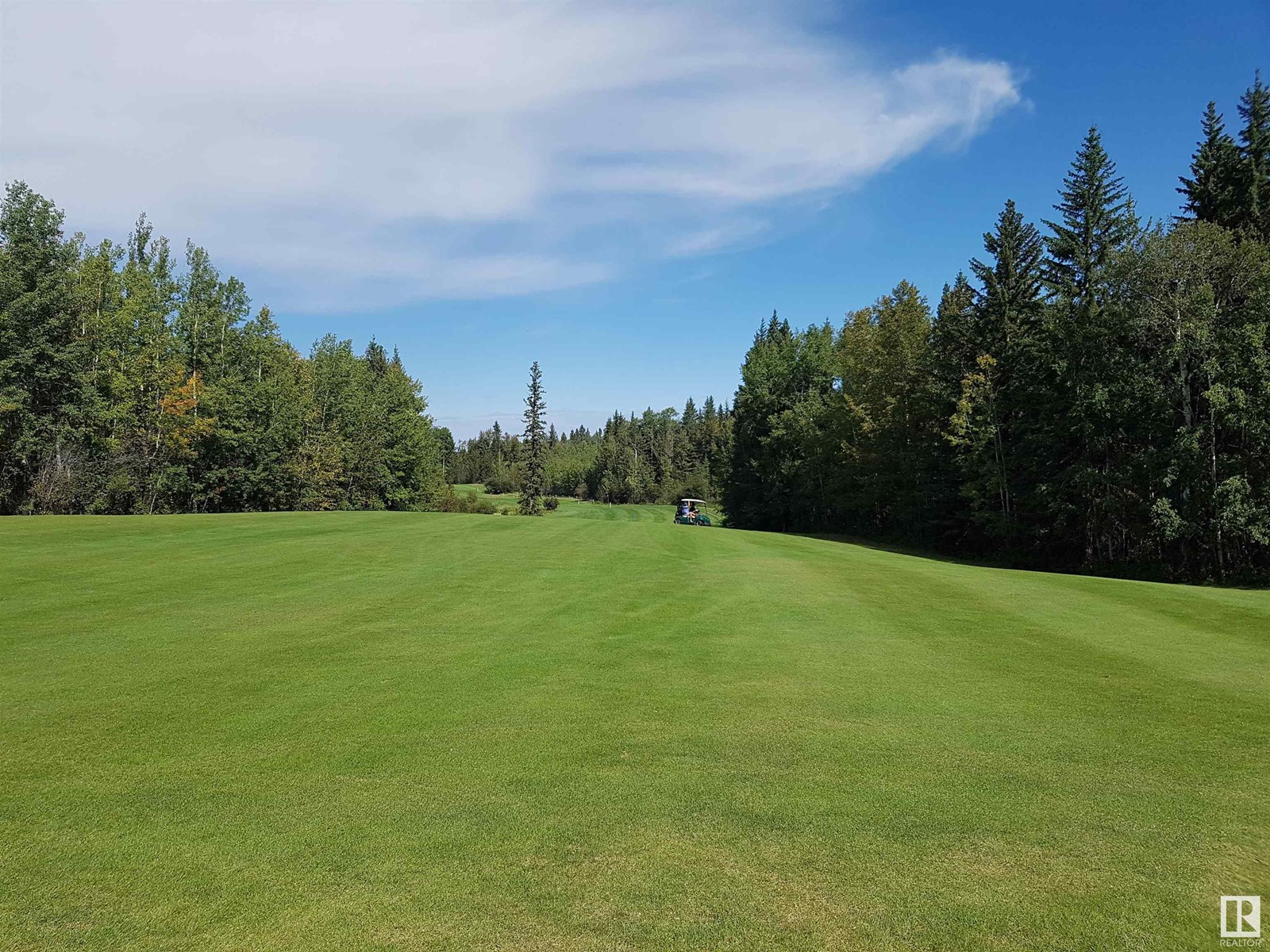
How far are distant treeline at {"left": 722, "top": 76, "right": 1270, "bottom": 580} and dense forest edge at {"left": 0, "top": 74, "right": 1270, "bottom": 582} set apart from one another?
13cm

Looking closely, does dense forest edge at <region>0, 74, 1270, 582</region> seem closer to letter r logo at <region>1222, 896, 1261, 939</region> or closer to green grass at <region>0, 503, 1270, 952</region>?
green grass at <region>0, 503, 1270, 952</region>

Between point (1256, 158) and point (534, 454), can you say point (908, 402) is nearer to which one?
point (1256, 158)

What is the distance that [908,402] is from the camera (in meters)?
46.2

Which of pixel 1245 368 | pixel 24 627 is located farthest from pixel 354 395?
pixel 1245 368

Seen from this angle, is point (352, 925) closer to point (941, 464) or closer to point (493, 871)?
point (493, 871)

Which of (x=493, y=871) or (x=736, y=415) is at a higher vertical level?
(x=736, y=415)

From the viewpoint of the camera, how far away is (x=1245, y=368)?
24797mm

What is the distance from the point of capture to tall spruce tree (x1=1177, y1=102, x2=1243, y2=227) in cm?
3619

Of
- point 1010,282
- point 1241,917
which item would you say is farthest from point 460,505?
point 1241,917

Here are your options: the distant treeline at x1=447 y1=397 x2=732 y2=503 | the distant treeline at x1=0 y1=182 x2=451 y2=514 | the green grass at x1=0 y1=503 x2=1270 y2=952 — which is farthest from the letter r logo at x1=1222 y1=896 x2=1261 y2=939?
the distant treeline at x1=447 y1=397 x2=732 y2=503

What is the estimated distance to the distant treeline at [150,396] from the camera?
41938mm

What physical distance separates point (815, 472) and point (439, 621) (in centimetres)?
5036

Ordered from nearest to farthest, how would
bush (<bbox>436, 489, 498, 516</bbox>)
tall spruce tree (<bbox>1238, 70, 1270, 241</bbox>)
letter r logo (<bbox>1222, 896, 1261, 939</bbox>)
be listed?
letter r logo (<bbox>1222, 896, 1261, 939</bbox>), tall spruce tree (<bbox>1238, 70, 1270, 241</bbox>), bush (<bbox>436, 489, 498, 516</bbox>)

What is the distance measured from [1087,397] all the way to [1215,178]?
19350 mm
